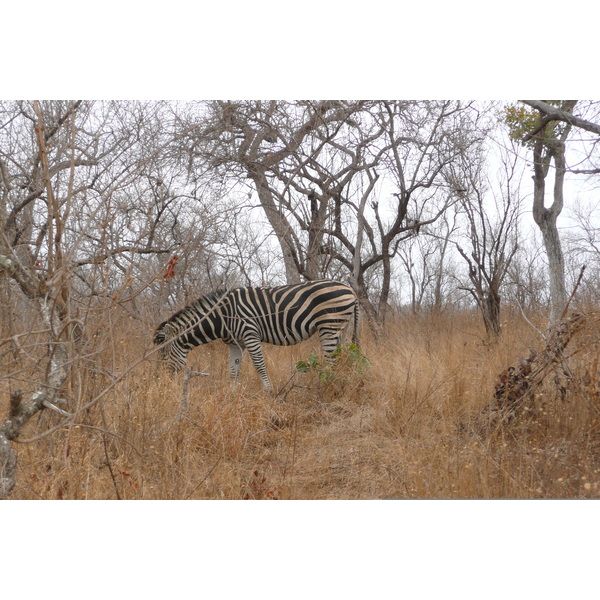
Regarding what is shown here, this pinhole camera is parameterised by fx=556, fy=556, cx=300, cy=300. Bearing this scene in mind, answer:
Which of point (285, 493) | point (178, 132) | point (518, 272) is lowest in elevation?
point (285, 493)

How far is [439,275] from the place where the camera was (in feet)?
15.7

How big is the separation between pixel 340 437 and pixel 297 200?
2.50 metres

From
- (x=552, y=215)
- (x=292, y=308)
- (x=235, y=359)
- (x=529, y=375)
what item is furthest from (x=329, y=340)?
(x=552, y=215)

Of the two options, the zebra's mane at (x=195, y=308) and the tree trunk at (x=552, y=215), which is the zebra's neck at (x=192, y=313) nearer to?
the zebra's mane at (x=195, y=308)

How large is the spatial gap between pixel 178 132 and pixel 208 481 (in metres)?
3.45

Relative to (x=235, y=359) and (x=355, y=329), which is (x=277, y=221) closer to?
(x=355, y=329)

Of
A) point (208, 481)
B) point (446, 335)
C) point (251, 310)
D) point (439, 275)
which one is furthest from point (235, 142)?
point (208, 481)

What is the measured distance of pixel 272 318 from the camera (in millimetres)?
5543

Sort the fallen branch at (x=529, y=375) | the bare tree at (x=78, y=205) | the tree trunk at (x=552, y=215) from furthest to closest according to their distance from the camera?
the tree trunk at (x=552, y=215) < the fallen branch at (x=529, y=375) < the bare tree at (x=78, y=205)

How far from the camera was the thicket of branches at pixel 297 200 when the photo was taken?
166 inches

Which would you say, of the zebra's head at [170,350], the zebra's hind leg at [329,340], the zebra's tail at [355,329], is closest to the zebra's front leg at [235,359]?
the zebra's head at [170,350]

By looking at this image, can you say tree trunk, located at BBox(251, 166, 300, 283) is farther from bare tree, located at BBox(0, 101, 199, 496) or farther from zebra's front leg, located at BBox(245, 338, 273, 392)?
bare tree, located at BBox(0, 101, 199, 496)

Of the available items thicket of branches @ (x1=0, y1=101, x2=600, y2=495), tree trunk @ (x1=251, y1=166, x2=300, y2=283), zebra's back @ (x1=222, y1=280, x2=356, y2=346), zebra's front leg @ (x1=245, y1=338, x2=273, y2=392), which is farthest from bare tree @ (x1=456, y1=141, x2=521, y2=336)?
zebra's front leg @ (x1=245, y1=338, x2=273, y2=392)
